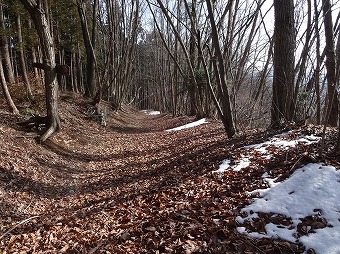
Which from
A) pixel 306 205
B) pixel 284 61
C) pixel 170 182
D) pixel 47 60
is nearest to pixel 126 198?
pixel 170 182

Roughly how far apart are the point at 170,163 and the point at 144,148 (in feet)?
9.33

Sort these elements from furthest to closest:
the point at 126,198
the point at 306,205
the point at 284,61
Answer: the point at 284,61, the point at 126,198, the point at 306,205

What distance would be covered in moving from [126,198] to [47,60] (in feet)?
17.2

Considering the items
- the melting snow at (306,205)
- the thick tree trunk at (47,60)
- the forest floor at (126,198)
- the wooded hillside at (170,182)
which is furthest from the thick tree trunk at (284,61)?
the thick tree trunk at (47,60)

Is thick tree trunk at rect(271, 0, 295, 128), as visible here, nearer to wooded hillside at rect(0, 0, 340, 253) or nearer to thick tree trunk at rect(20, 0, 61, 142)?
wooded hillside at rect(0, 0, 340, 253)

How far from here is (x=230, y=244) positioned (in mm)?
3002

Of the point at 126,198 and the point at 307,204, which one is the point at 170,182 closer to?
the point at 126,198

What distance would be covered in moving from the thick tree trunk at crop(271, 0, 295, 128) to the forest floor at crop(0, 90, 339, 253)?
0.77m

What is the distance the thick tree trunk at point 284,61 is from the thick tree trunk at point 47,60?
6.36 m

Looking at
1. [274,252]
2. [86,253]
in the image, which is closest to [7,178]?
[86,253]

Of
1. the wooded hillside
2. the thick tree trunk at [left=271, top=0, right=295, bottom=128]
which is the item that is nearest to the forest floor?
the wooded hillside

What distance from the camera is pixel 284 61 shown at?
663cm

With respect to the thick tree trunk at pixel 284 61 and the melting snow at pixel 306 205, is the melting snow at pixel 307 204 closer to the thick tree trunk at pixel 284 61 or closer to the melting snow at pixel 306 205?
the melting snow at pixel 306 205

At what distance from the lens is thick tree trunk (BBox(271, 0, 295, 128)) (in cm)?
646
